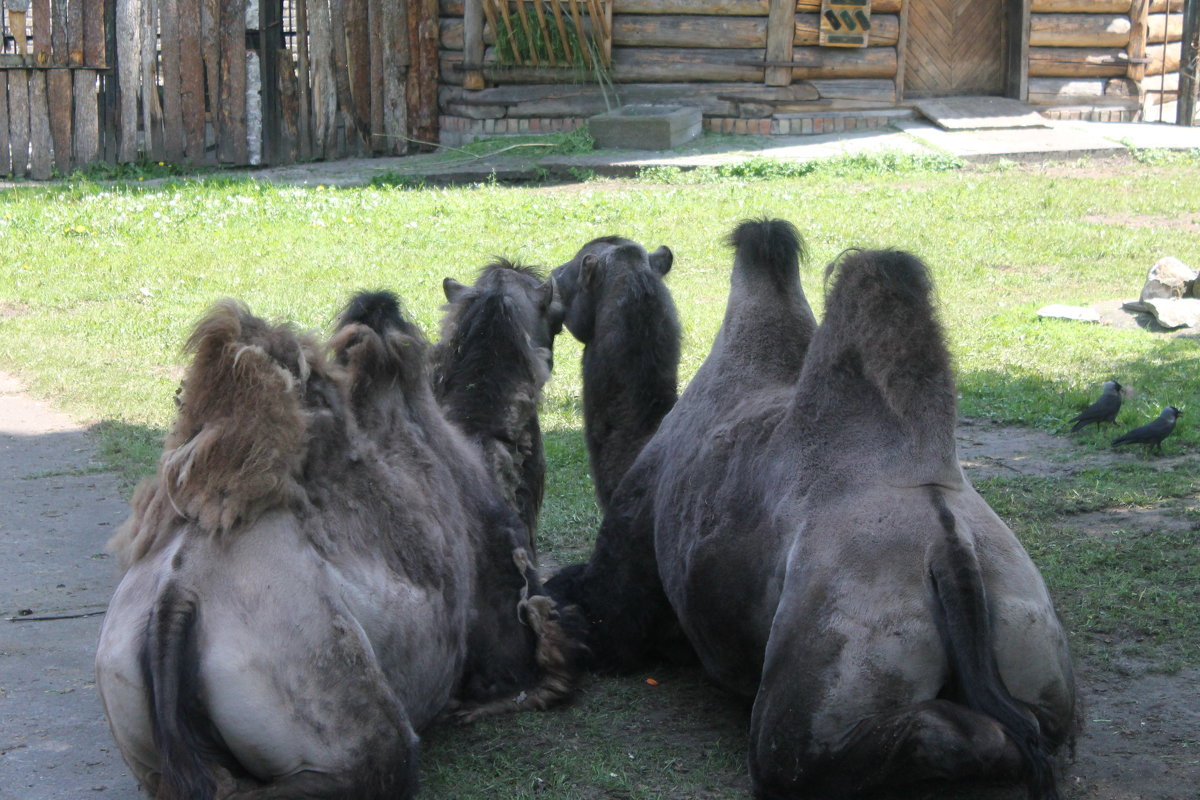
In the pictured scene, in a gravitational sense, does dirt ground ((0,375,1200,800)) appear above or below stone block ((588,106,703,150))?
below

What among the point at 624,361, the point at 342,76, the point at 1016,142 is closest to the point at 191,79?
the point at 342,76

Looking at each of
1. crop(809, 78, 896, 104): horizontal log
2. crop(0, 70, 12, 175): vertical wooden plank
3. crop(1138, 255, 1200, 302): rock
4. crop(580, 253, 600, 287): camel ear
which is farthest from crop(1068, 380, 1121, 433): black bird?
crop(0, 70, 12, 175): vertical wooden plank

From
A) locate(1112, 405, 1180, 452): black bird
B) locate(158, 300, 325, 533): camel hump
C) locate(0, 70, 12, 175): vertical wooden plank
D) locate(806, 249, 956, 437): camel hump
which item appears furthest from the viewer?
locate(0, 70, 12, 175): vertical wooden plank

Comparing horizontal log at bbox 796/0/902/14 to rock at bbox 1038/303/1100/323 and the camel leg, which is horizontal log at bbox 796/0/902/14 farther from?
the camel leg

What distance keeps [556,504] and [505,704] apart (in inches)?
95.2

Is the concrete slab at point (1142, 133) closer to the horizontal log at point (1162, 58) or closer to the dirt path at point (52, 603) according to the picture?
the horizontal log at point (1162, 58)

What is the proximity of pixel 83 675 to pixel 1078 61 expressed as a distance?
17550 millimetres

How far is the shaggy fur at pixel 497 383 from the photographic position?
500 centimetres

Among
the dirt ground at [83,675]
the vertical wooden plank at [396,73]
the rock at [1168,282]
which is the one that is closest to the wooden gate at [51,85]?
the vertical wooden plank at [396,73]

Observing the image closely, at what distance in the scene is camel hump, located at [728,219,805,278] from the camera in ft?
15.8

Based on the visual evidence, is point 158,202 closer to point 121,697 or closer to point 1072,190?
point 1072,190

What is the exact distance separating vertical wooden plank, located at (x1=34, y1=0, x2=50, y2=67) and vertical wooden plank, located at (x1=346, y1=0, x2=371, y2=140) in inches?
152

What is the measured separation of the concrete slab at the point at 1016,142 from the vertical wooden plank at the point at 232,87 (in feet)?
29.6

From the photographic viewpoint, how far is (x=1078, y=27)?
734 inches
